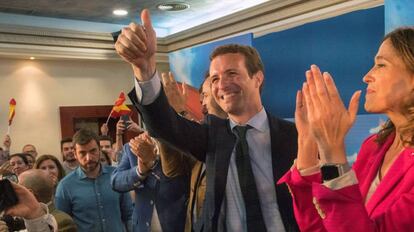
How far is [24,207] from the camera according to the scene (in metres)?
1.52

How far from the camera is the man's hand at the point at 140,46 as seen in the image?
1.05 metres

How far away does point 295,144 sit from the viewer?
1.38 metres

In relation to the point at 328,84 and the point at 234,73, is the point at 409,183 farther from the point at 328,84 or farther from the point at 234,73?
the point at 234,73

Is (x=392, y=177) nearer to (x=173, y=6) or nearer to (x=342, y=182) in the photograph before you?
(x=342, y=182)

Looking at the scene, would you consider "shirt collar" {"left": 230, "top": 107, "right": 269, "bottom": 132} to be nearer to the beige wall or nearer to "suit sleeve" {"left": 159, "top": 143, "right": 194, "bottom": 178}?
"suit sleeve" {"left": 159, "top": 143, "right": 194, "bottom": 178}

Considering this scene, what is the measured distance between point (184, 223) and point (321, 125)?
1.23 meters

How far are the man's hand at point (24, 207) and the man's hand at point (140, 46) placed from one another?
0.74m

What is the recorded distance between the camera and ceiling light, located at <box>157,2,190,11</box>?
536 centimetres

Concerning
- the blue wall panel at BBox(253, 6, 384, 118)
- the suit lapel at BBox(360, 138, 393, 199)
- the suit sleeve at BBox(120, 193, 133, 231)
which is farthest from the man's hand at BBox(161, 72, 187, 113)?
the blue wall panel at BBox(253, 6, 384, 118)

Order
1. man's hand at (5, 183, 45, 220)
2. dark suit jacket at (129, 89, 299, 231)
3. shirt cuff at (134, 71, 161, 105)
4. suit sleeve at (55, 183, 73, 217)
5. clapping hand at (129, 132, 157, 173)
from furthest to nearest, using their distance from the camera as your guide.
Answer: suit sleeve at (55, 183, 73, 217), clapping hand at (129, 132, 157, 173), man's hand at (5, 183, 45, 220), dark suit jacket at (129, 89, 299, 231), shirt cuff at (134, 71, 161, 105)

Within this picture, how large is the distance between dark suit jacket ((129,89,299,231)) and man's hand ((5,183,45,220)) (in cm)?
A: 63

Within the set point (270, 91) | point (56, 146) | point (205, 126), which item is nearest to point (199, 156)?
A: point (205, 126)

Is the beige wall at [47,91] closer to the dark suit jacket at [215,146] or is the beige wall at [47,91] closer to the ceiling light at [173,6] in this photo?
the ceiling light at [173,6]

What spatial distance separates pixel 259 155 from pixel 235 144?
3.4 inches
